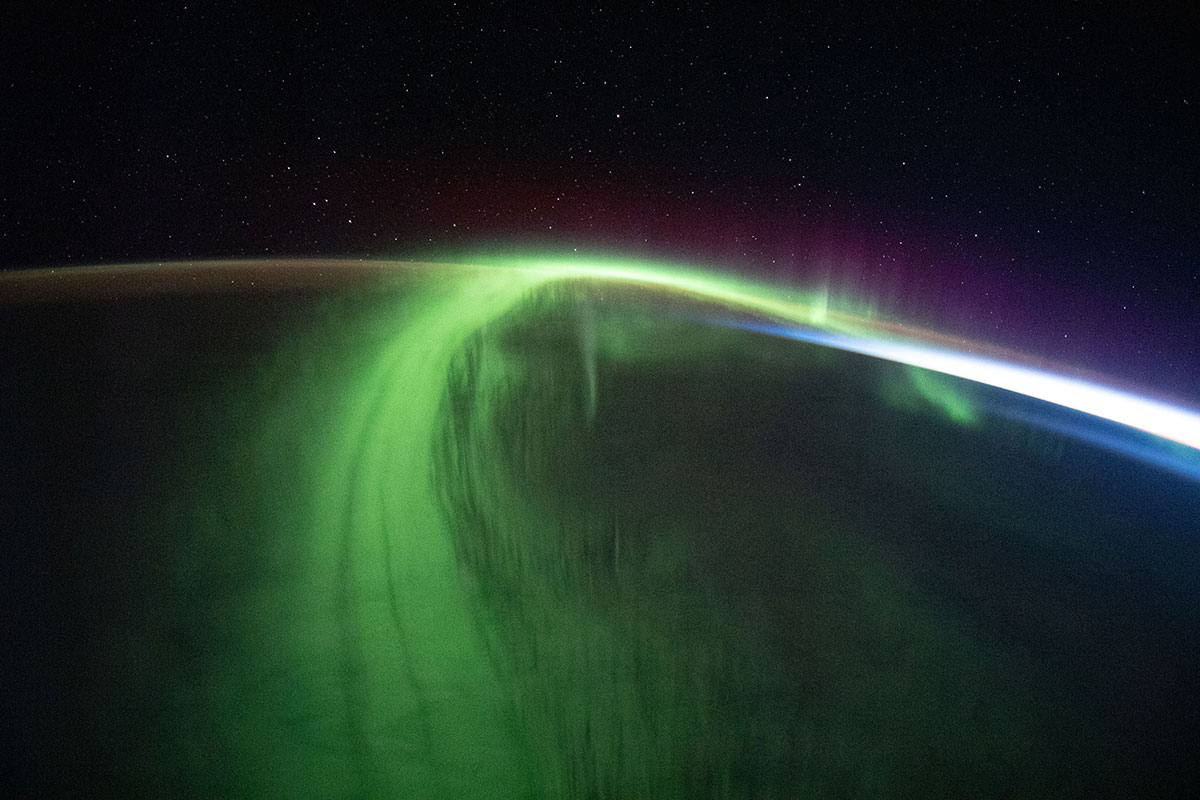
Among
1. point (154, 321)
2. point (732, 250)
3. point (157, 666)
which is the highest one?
point (732, 250)

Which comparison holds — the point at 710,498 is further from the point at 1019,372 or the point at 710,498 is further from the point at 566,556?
the point at 1019,372

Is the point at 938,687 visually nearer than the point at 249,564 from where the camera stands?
Yes

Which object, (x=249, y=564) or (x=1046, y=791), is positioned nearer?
(x=1046, y=791)

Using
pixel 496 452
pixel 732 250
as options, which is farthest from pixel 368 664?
pixel 732 250

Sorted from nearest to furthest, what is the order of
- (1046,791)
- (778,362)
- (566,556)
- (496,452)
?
(1046,791) < (566,556) < (496,452) < (778,362)

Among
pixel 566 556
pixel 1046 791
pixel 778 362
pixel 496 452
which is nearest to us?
pixel 1046 791

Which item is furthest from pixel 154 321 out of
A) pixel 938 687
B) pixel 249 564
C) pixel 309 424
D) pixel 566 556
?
pixel 938 687

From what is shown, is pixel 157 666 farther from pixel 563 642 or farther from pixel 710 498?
pixel 710 498

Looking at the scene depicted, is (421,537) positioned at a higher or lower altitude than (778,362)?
lower

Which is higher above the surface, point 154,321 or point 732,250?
point 732,250
